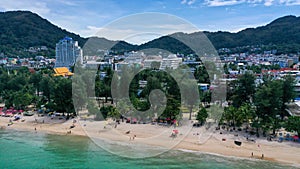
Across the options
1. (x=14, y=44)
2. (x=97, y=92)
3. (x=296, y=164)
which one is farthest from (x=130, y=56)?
(x=14, y=44)

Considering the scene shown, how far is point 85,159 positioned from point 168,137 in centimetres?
626

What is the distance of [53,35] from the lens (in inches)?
4906

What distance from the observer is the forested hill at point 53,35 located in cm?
10362

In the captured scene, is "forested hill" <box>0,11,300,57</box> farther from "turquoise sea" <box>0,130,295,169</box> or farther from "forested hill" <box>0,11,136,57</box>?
"turquoise sea" <box>0,130,295,169</box>

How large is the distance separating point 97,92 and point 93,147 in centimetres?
1019

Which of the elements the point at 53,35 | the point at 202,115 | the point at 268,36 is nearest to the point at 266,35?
the point at 268,36

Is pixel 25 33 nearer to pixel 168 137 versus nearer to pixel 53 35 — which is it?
pixel 53 35

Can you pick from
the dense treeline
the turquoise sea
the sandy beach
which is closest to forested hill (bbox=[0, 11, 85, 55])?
the dense treeline

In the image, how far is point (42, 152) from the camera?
17969mm

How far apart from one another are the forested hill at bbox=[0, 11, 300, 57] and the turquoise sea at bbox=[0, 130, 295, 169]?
7642 centimetres

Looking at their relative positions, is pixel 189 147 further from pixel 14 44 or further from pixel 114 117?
pixel 14 44

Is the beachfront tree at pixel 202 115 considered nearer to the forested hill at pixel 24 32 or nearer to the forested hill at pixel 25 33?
the forested hill at pixel 25 33

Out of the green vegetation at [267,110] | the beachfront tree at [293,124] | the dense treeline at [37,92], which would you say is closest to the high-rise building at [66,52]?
the dense treeline at [37,92]

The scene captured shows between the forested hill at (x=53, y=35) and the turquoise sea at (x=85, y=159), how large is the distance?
7642cm
